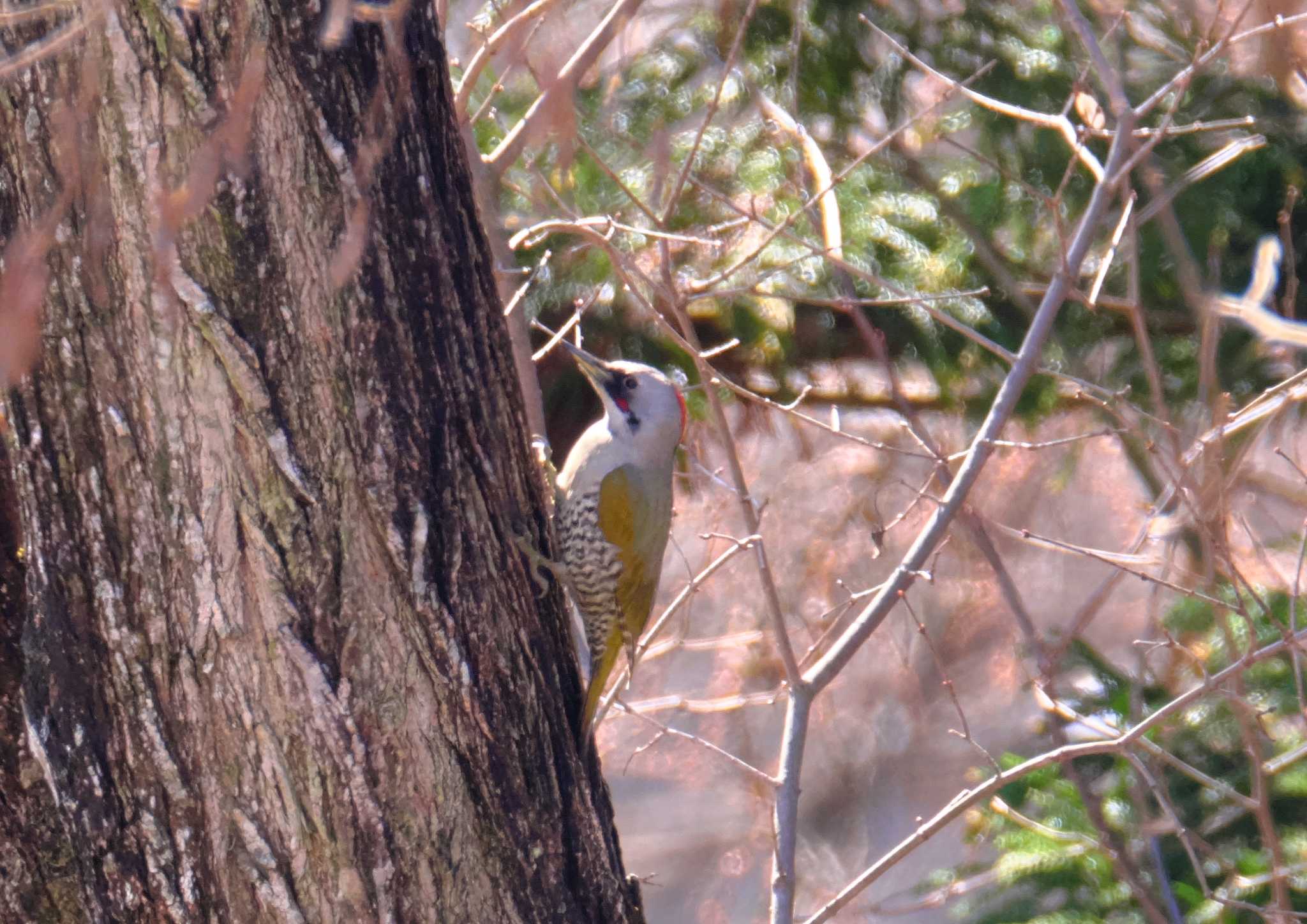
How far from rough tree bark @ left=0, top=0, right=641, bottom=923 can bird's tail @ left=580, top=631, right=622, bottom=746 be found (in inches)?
14.6

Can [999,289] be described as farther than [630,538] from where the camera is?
Yes

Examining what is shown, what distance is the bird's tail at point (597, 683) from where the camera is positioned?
2.56 m

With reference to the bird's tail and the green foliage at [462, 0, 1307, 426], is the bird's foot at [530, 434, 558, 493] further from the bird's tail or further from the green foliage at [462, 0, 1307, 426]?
the green foliage at [462, 0, 1307, 426]

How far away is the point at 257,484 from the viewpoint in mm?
1954

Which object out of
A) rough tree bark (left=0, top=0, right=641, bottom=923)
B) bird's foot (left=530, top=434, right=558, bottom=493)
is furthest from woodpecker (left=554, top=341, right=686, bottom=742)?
rough tree bark (left=0, top=0, right=641, bottom=923)

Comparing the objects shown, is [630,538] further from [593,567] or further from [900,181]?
[900,181]

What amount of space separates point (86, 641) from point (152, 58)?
891 millimetres

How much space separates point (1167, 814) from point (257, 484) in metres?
2.95

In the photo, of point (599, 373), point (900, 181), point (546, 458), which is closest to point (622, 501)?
point (546, 458)

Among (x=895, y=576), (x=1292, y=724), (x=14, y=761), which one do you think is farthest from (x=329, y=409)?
(x=1292, y=724)

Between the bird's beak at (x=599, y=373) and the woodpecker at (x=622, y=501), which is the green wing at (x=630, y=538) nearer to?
the woodpecker at (x=622, y=501)

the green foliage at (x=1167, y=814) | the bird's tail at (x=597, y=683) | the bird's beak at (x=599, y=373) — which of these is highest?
the bird's beak at (x=599, y=373)

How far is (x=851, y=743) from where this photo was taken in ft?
29.9

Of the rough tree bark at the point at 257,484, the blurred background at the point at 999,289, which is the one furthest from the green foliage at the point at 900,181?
the rough tree bark at the point at 257,484
